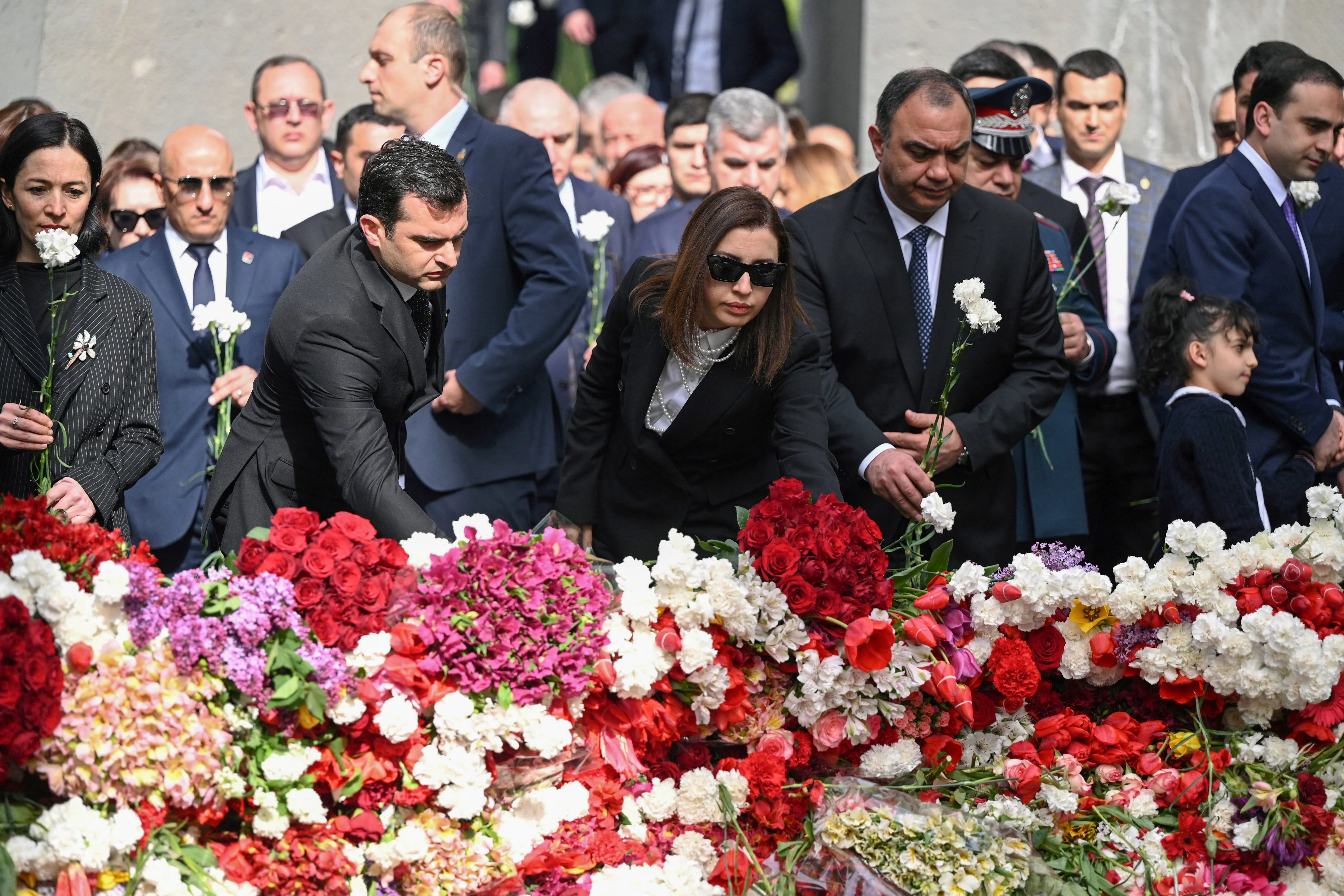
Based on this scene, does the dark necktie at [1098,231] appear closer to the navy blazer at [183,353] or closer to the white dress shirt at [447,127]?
the white dress shirt at [447,127]

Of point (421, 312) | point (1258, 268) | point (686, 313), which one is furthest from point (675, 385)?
point (1258, 268)

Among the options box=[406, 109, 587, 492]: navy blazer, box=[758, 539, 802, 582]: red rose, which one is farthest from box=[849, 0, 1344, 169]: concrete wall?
box=[758, 539, 802, 582]: red rose

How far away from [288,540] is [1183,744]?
1.89m

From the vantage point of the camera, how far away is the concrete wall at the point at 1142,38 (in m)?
7.87

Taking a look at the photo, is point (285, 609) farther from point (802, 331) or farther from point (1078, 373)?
point (1078, 373)

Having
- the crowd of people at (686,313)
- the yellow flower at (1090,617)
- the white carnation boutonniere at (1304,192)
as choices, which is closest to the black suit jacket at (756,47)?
the crowd of people at (686,313)

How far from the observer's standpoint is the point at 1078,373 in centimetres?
477

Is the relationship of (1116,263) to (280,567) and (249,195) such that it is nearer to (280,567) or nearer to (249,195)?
(249,195)

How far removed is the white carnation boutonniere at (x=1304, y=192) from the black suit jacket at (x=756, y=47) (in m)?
4.04

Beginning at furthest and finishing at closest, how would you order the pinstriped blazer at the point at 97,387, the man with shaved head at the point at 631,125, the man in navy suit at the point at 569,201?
1. the man with shaved head at the point at 631,125
2. the man in navy suit at the point at 569,201
3. the pinstriped blazer at the point at 97,387

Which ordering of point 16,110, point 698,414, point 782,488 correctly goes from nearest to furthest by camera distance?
→ point 782,488, point 698,414, point 16,110

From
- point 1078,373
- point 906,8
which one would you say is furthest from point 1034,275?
point 906,8

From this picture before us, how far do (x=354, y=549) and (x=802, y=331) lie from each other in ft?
4.71

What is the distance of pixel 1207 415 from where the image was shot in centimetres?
431
